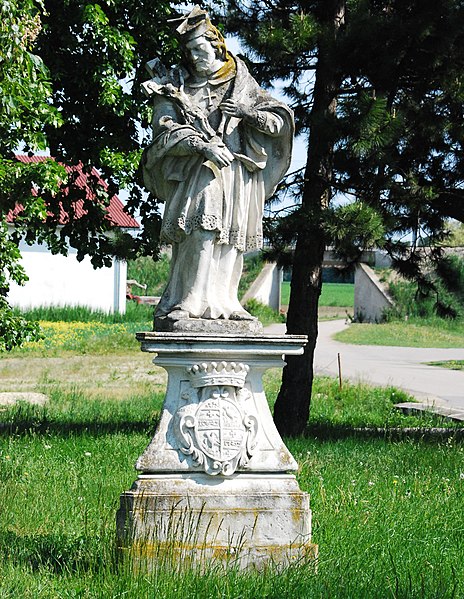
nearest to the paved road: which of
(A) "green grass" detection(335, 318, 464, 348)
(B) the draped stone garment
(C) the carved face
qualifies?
(A) "green grass" detection(335, 318, 464, 348)

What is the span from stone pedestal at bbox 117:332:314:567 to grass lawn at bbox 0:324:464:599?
0.19 metres

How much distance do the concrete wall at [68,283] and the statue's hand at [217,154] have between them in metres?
32.2

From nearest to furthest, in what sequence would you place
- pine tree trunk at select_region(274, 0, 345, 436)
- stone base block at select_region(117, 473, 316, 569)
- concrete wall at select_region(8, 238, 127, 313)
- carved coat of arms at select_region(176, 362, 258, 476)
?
stone base block at select_region(117, 473, 316, 569)
carved coat of arms at select_region(176, 362, 258, 476)
pine tree trunk at select_region(274, 0, 345, 436)
concrete wall at select_region(8, 238, 127, 313)

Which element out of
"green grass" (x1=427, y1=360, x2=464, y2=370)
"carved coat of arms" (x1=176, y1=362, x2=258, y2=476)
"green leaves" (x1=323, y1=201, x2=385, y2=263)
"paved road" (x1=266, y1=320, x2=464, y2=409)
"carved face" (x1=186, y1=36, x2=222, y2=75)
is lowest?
"paved road" (x1=266, y1=320, x2=464, y2=409)

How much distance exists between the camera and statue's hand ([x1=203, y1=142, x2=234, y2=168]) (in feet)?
20.6

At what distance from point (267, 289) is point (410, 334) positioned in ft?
41.7

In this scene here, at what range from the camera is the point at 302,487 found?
830 cm

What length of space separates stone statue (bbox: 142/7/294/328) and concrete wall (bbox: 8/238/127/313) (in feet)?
105

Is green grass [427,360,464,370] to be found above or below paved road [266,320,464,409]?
above

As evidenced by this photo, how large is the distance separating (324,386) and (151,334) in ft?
43.4

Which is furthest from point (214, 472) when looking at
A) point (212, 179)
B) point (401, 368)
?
point (401, 368)

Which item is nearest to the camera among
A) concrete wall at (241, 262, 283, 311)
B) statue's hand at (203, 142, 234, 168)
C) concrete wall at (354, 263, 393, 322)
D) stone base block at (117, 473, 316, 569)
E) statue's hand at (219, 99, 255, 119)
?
stone base block at (117, 473, 316, 569)

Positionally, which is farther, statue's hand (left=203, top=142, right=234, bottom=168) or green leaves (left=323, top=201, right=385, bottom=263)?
green leaves (left=323, top=201, right=385, bottom=263)

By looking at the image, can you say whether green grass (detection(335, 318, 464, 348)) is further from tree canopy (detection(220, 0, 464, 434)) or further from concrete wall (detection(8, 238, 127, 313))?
tree canopy (detection(220, 0, 464, 434))
